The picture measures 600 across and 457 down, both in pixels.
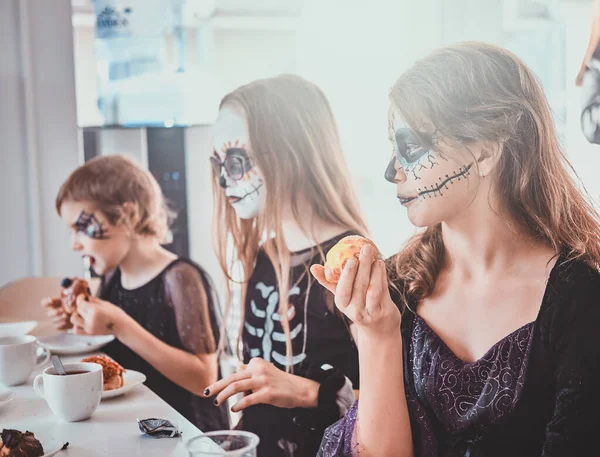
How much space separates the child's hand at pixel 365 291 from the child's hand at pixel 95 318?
0.82 meters

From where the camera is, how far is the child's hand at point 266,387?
49.7 inches

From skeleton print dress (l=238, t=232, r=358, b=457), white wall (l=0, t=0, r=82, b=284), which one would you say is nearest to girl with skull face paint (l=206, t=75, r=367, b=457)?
skeleton print dress (l=238, t=232, r=358, b=457)

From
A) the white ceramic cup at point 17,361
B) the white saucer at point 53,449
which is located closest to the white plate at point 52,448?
the white saucer at point 53,449

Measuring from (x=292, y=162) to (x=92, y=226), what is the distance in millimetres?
700

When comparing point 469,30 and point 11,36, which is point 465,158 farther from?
point 11,36

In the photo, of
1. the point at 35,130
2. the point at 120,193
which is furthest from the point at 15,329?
the point at 35,130

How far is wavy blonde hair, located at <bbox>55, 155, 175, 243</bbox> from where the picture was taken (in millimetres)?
2031

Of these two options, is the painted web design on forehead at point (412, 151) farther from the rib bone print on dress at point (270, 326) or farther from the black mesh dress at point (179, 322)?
the black mesh dress at point (179, 322)

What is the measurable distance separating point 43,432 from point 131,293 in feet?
3.00

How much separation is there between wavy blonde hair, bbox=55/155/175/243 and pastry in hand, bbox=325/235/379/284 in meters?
1.11

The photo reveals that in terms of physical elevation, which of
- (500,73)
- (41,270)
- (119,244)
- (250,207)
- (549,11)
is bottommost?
(41,270)

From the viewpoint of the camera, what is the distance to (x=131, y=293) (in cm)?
203

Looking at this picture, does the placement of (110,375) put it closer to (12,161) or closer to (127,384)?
(127,384)

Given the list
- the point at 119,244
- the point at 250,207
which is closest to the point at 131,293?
the point at 119,244
